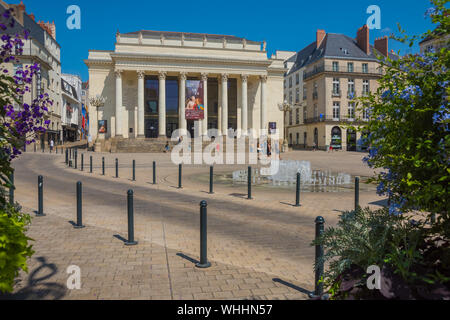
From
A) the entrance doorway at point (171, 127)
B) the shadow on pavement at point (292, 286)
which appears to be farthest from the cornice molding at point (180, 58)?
the shadow on pavement at point (292, 286)

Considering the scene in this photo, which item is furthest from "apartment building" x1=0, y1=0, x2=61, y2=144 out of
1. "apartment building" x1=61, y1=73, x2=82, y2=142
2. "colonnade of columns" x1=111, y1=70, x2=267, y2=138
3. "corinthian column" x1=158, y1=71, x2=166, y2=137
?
"corinthian column" x1=158, y1=71, x2=166, y2=137

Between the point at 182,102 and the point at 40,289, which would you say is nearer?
the point at 40,289

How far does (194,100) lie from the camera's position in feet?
157

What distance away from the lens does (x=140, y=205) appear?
9609mm

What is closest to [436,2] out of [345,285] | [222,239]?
[345,285]

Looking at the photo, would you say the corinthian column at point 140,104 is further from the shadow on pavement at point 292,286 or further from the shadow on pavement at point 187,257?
the shadow on pavement at point 292,286

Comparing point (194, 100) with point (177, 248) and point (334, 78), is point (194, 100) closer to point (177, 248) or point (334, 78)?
point (334, 78)

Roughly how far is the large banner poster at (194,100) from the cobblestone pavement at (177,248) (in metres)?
37.5

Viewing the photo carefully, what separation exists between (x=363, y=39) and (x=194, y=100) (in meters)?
34.0

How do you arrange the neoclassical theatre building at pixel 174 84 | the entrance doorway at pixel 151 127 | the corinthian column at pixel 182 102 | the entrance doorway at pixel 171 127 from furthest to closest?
the entrance doorway at pixel 171 127 → the entrance doorway at pixel 151 127 → the corinthian column at pixel 182 102 → the neoclassical theatre building at pixel 174 84

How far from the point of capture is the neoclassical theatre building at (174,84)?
5091 centimetres

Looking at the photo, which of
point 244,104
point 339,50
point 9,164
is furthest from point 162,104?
point 9,164

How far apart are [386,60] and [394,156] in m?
0.70
